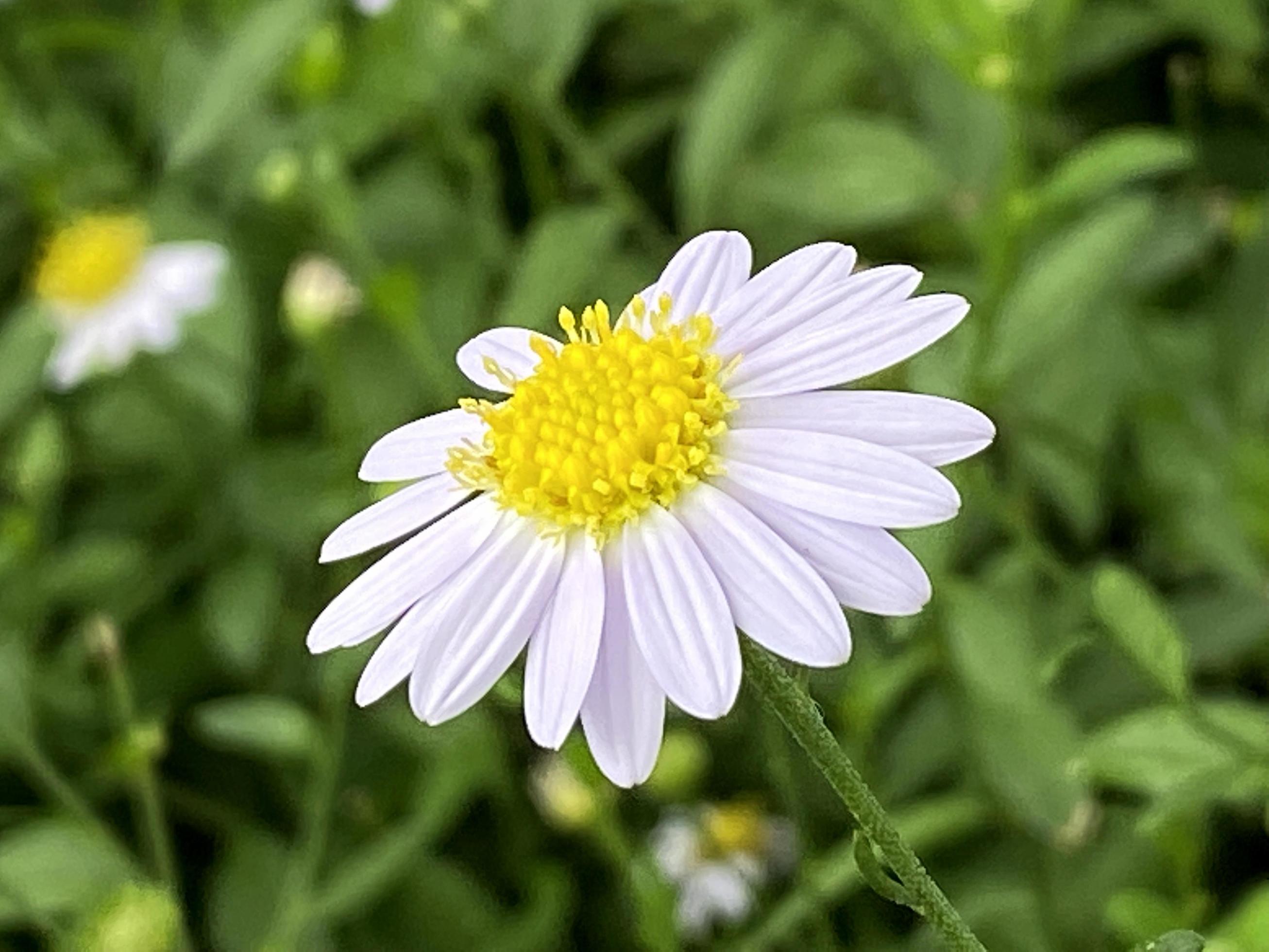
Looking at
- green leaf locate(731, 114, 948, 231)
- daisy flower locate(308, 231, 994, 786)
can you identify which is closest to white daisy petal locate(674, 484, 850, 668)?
daisy flower locate(308, 231, 994, 786)

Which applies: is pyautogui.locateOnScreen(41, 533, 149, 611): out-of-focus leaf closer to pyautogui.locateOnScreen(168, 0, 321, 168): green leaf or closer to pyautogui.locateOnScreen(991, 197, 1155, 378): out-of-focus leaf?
pyautogui.locateOnScreen(168, 0, 321, 168): green leaf

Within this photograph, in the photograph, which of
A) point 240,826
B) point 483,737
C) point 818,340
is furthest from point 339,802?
point 818,340

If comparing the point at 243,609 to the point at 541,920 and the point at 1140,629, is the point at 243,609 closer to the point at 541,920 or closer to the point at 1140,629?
the point at 541,920

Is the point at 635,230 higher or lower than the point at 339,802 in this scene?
higher

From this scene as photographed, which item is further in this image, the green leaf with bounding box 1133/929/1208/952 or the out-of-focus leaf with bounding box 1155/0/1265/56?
the out-of-focus leaf with bounding box 1155/0/1265/56

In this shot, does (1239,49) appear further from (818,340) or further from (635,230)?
(818,340)

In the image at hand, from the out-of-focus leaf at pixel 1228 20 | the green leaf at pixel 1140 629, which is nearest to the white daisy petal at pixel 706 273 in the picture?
the green leaf at pixel 1140 629

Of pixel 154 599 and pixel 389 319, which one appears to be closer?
pixel 389 319

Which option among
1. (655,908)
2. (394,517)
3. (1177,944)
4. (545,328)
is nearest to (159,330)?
(545,328)
